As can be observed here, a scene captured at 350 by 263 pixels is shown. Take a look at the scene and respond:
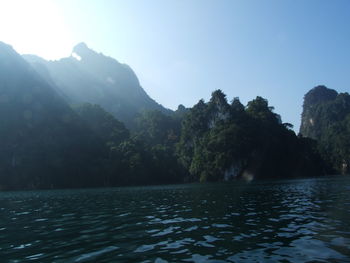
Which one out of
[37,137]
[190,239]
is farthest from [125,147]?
[190,239]

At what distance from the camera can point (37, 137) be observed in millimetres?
120188

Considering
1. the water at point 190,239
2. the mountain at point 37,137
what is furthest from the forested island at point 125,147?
the water at point 190,239

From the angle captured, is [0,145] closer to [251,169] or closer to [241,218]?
[251,169]

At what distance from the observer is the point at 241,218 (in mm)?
18156

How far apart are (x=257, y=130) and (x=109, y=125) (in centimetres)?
6782

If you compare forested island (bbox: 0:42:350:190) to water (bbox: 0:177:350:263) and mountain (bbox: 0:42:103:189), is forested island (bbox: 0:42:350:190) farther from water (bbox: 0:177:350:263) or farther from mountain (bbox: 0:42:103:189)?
water (bbox: 0:177:350:263)

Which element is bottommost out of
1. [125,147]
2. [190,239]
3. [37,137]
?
[190,239]

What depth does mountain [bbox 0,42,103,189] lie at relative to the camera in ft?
348

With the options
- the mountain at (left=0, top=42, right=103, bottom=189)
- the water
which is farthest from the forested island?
Result: the water

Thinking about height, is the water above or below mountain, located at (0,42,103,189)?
below

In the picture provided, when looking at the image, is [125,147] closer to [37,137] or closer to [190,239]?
[37,137]

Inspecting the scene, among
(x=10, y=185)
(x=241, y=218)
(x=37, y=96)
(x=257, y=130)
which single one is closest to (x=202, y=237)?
(x=241, y=218)

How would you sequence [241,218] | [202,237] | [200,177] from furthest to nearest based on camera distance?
1. [200,177]
2. [241,218]
3. [202,237]

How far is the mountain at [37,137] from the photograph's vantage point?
106m
